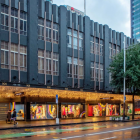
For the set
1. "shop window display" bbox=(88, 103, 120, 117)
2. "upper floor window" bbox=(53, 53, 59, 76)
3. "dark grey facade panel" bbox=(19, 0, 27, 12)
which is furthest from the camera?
"shop window display" bbox=(88, 103, 120, 117)

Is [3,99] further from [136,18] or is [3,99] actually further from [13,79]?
[136,18]

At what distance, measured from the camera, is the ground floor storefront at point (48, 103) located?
30.6 metres

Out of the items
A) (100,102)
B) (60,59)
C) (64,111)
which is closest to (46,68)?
(60,59)

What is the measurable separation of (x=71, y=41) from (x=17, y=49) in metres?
9.90

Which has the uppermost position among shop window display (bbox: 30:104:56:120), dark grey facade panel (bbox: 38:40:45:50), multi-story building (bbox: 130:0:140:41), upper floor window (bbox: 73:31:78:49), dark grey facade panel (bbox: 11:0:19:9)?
multi-story building (bbox: 130:0:140:41)

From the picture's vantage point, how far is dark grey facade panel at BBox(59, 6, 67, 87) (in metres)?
34.3

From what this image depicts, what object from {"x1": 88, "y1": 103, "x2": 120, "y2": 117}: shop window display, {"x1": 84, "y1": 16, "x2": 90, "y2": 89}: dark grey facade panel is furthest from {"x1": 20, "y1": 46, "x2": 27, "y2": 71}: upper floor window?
{"x1": 88, "y1": 103, "x2": 120, "y2": 117}: shop window display

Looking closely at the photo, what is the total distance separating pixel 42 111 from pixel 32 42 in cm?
931

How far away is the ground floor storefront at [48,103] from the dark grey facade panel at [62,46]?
6.95ft

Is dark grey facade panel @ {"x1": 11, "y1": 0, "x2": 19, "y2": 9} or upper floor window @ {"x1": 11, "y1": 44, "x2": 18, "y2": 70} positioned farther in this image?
dark grey facade panel @ {"x1": 11, "y1": 0, "x2": 19, "y2": 9}

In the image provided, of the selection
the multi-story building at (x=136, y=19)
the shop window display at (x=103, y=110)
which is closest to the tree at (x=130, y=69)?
the shop window display at (x=103, y=110)

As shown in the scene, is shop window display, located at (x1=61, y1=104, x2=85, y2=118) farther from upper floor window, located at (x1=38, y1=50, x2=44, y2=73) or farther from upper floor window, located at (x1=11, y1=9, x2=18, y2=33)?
upper floor window, located at (x1=11, y1=9, x2=18, y2=33)

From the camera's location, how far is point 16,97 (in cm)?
3134

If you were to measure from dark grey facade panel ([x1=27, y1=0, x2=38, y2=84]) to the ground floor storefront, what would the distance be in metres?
2.20
